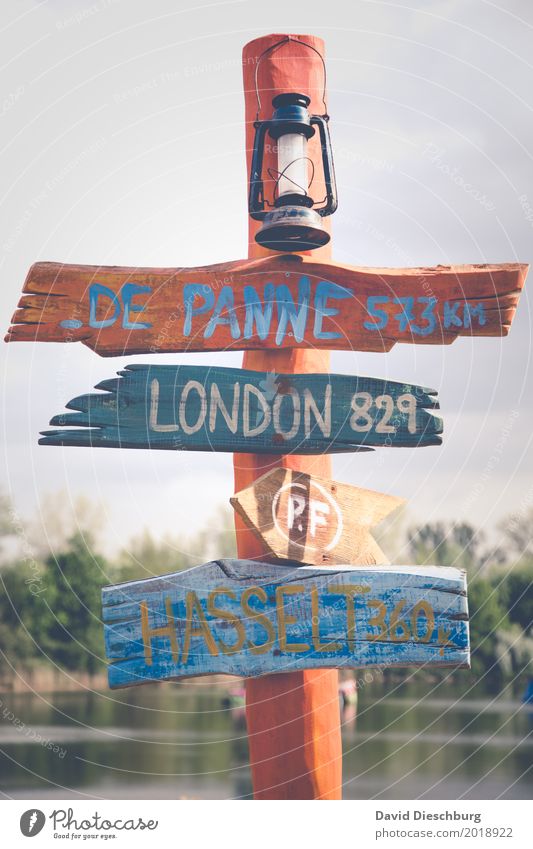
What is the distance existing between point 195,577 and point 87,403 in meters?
1.27

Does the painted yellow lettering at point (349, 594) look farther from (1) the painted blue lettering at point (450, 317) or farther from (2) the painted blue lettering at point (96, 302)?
(2) the painted blue lettering at point (96, 302)

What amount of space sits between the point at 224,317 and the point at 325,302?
2.23ft

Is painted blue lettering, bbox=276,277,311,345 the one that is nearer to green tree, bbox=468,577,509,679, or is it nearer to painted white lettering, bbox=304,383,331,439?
painted white lettering, bbox=304,383,331,439

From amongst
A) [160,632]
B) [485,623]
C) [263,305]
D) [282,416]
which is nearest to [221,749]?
[485,623]

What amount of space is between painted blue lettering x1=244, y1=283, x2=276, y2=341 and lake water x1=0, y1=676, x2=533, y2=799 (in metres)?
11.1

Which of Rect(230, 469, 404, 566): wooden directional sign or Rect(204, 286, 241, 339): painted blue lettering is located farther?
Rect(204, 286, 241, 339): painted blue lettering

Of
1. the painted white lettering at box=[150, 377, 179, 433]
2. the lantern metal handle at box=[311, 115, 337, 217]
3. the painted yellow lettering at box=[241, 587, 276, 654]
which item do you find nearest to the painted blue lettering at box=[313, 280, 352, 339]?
the lantern metal handle at box=[311, 115, 337, 217]

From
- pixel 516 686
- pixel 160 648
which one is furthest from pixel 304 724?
pixel 516 686

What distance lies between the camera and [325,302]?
7176 mm

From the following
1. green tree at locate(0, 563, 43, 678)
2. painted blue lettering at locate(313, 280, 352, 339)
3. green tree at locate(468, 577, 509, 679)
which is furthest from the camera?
green tree at locate(468, 577, 509, 679)

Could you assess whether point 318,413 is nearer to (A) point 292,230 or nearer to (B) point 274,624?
(A) point 292,230

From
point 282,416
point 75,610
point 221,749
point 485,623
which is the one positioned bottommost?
point 221,749

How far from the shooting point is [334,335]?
7184mm

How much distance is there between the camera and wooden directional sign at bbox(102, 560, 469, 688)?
6656 millimetres
